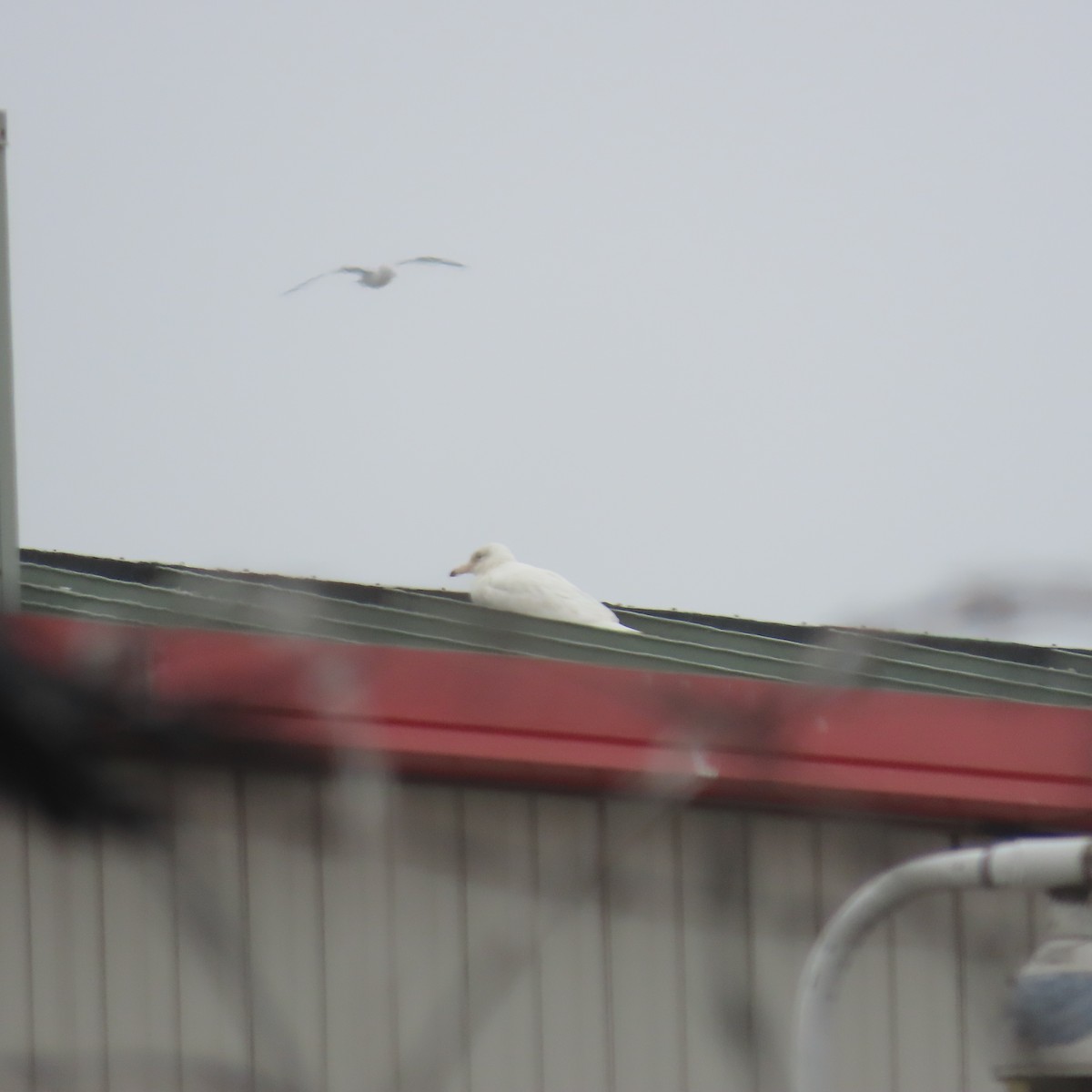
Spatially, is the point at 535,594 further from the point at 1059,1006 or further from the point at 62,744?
the point at 62,744

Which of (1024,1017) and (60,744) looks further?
(1024,1017)

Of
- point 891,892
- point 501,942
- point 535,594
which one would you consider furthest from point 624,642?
point 535,594

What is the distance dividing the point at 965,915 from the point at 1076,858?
155 cm

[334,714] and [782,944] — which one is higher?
[334,714]

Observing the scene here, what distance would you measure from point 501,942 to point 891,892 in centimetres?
121

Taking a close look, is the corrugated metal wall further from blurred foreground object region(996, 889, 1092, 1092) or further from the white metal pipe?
the white metal pipe

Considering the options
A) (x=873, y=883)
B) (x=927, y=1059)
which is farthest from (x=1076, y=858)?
(x=927, y=1059)

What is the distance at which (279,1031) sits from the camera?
2.19 ft

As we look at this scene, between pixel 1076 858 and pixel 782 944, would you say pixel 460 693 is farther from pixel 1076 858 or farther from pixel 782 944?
pixel 1076 858

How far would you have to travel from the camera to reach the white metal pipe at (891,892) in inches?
62.4

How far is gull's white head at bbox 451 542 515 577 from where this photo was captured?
28.8 ft

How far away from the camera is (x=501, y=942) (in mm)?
2727

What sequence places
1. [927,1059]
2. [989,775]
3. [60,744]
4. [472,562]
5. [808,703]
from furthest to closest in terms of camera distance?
[472,562] < [927,1059] < [989,775] < [808,703] < [60,744]

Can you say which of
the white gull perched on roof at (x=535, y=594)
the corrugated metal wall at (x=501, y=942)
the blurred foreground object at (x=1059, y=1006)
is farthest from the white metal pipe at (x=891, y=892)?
the white gull perched on roof at (x=535, y=594)
